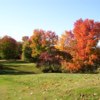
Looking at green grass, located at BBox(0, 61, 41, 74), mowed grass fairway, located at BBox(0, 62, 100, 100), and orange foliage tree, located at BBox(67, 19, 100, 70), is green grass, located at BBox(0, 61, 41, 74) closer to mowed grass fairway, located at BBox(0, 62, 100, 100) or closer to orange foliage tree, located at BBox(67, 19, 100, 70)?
orange foliage tree, located at BBox(67, 19, 100, 70)

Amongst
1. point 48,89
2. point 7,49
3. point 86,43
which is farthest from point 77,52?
point 7,49

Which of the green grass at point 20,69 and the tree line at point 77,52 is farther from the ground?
the tree line at point 77,52

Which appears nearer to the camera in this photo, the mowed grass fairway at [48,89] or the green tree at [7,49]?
the mowed grass fairway at [48,89]

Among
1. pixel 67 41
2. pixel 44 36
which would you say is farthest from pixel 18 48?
pixel 67 41

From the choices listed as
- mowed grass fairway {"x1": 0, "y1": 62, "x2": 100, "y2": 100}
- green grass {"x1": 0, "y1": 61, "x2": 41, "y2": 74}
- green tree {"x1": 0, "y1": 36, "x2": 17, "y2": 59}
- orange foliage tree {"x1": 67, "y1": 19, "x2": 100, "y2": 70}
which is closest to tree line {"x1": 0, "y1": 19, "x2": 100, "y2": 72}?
orange foliage tree {"x1": 67, "y1": 19, "x2": 100, "y2": 70}

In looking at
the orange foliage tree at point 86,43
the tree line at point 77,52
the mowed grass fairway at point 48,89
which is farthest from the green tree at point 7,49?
the mowed grass fairway at point 48,89

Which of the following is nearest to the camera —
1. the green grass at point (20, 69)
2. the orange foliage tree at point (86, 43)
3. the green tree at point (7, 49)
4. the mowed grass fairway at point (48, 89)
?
the mowed grass fairway at point (48, 89)

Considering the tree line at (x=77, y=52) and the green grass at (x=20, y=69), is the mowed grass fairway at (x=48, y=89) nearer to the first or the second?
the green grass at (x=20, y=69)

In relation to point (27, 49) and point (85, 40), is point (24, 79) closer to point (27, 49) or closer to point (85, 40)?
point (85, 40)

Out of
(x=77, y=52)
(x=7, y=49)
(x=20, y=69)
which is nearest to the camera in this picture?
(x=77, y=52)

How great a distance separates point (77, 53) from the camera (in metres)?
50.2

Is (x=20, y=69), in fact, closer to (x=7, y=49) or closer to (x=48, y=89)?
(x=7, y=49)

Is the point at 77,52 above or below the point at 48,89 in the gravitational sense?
above

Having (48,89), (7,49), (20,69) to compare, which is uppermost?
(7,49)
